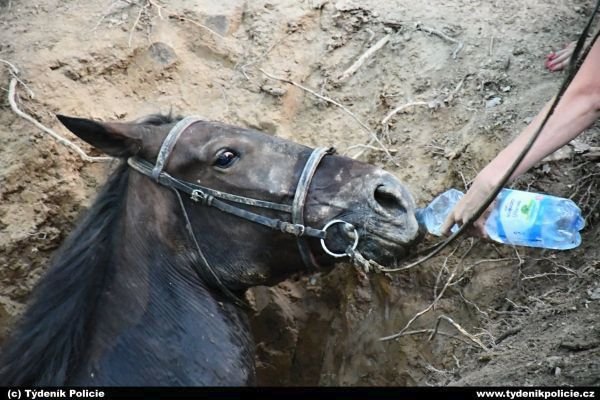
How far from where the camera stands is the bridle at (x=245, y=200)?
386cm

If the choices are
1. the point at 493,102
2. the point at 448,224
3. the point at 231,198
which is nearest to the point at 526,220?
the point at 448,224

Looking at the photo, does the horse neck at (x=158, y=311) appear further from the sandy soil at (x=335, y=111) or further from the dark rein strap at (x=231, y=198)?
the sandy soil at (x=335, y=111)

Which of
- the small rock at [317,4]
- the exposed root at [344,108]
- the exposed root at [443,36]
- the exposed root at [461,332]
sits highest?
the small rock at [317,4]

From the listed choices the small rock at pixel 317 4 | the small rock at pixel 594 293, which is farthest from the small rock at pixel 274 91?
the small rock at pixel 594 293

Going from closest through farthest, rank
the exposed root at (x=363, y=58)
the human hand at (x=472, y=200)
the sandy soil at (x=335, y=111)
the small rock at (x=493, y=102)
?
1. the human hand at (x=472, y=200)
2. the sandy soil at (x=335, y=111)
3. the small rock at (x=493, y=102)
4. the exposed root at (x=363, y=58)

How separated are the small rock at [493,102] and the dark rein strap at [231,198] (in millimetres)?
1617

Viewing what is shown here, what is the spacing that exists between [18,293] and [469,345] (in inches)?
118

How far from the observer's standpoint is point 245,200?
3.95 m

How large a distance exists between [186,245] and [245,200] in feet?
1.29

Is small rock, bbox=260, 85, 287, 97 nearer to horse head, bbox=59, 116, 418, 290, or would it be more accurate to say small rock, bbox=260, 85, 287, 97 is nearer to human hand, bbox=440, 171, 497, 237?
horse head, bbox=59, 116, 418, 290

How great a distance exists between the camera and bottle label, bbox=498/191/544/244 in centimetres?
411

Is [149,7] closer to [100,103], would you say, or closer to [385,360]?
[100,103]

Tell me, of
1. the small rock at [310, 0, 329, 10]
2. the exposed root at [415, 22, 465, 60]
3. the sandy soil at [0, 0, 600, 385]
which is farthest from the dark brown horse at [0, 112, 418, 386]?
the small rock at [310, 0, 329, 10]

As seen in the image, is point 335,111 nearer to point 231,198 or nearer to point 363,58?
point 363,58
